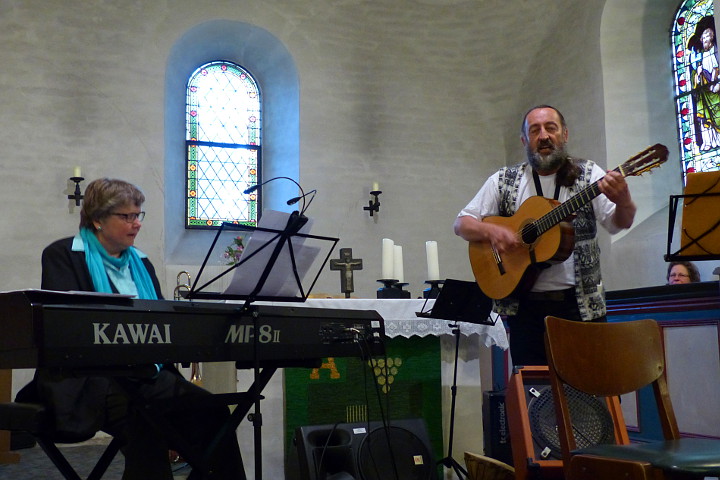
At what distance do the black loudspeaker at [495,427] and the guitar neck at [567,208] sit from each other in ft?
6.03

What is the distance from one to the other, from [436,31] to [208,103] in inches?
105

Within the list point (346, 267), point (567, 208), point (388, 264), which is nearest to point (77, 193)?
point (346, 267)

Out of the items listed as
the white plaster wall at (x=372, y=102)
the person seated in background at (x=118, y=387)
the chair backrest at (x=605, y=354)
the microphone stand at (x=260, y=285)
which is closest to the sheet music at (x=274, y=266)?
the microphone stand at (x=260, y=285)

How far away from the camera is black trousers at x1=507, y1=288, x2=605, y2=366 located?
3002 mm

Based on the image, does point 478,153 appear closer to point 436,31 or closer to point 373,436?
point 436,31

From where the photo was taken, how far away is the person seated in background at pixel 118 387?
2.58 metres

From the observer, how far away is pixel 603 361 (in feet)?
7.93

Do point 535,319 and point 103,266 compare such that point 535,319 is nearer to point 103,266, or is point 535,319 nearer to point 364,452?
point 364,452

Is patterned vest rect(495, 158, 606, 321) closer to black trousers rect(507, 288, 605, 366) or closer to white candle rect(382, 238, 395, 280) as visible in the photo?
black trousers rect(507, 288, 605, 366)

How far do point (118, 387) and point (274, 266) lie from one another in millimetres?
651

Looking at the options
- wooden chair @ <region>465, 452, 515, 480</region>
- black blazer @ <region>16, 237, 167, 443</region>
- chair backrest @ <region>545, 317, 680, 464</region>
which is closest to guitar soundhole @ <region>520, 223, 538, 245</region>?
chair backrest @ <region>545, 317, 680, 464</region>

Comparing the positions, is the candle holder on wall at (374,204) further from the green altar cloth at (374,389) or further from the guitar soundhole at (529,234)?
the guitar soundhole at (529,234)

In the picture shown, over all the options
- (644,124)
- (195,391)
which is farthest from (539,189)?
(644,124)

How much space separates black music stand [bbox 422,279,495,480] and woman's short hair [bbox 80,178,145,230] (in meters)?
1.65
